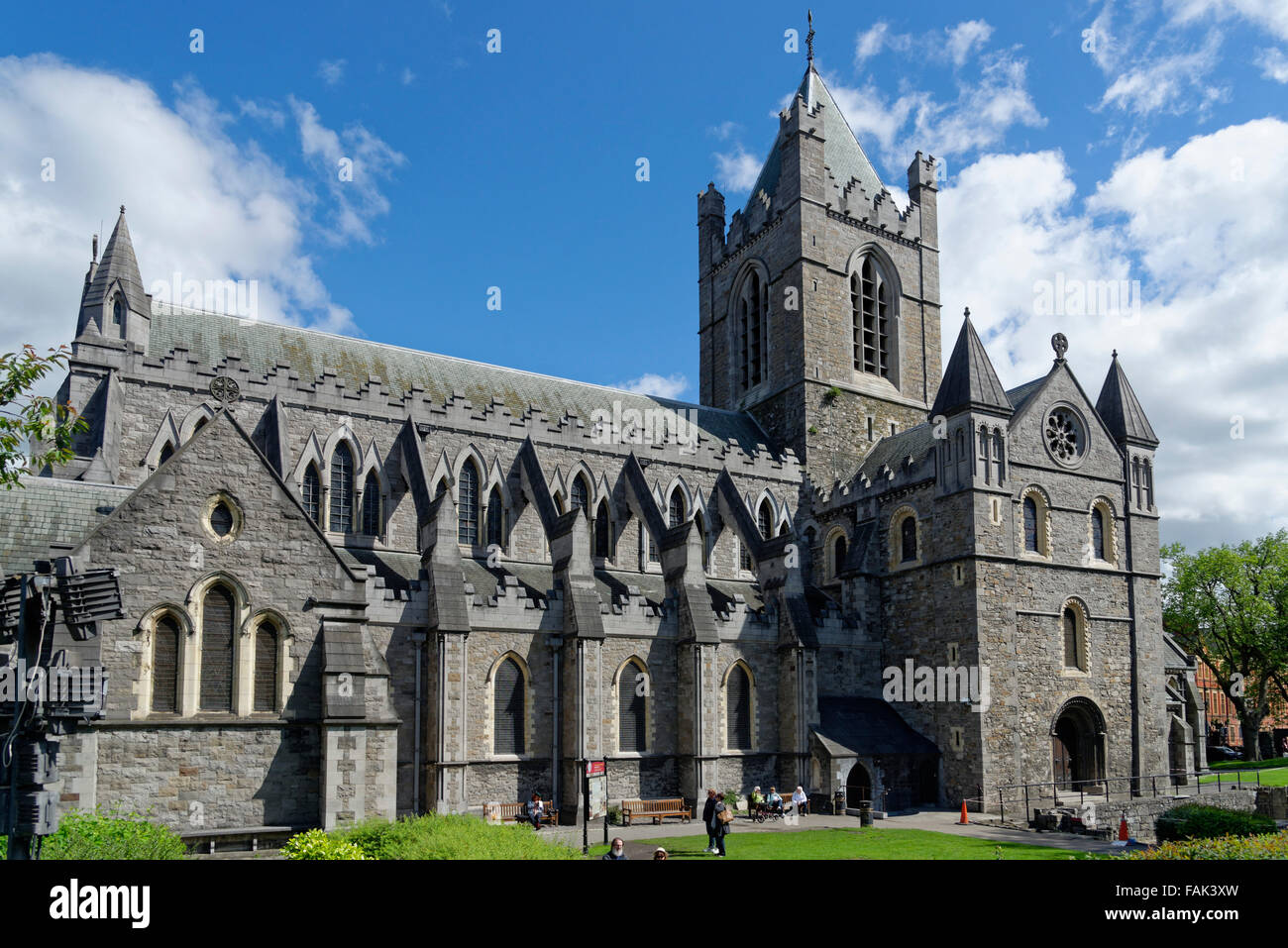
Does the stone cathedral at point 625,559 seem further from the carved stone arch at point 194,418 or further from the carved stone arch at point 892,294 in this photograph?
the carved stone arch at point 892,294

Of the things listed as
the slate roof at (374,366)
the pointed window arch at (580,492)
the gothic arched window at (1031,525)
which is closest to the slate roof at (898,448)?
the gothic arched window at (1031,525)

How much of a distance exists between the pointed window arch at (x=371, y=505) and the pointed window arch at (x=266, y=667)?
521 inches

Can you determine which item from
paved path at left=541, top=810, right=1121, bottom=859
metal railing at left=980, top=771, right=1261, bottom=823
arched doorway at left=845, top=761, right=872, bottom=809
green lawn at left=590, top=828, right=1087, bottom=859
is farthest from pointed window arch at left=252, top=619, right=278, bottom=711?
metal railing at left=980, top=771, right=1261, bottom=823

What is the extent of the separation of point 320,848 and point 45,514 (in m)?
9.94

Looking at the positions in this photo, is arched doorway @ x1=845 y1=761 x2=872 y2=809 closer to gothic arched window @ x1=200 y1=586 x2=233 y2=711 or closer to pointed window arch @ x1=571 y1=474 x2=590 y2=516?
pointed window arch @ x1=571 y1=474 x2=590 y2=516

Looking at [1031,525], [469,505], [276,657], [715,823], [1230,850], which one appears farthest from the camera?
[1031,525]

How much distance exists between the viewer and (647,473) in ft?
123

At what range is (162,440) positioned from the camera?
29062 mm

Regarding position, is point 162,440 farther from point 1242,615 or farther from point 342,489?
point 1242,615

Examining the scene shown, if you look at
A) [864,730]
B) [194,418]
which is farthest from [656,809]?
[194,418]

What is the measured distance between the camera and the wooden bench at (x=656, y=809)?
1131 inches

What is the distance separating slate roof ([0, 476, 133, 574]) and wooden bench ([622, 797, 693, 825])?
15915 millimetres

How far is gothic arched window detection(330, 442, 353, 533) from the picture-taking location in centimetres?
3147
